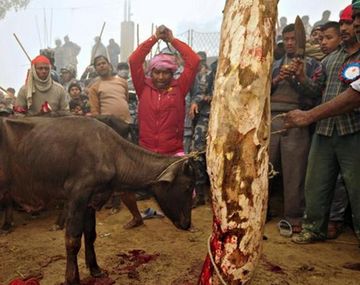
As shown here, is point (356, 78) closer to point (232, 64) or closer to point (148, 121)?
point (232, 64)

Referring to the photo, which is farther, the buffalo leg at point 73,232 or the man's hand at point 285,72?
the man's hand at point 285,72

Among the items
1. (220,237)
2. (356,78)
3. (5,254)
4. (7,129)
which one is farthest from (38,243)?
(356,78)

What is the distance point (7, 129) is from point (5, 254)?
5.66 ft

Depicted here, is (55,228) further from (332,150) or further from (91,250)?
(332,150)

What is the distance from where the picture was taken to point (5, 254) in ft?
15.5

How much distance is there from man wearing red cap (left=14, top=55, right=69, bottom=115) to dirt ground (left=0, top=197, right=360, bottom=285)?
2.12 m

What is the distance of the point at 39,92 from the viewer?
676 centimetres

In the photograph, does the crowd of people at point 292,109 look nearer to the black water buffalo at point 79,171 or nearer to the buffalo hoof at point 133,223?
the buffalo hoof at point 133,223

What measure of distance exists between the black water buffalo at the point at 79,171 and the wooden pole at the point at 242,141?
1554 mm

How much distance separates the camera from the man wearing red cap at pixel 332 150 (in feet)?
14.3

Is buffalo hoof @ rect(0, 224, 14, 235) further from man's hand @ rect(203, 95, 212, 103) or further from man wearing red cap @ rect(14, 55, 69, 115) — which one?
man's hand @ rect(203, 95, 212, 103)

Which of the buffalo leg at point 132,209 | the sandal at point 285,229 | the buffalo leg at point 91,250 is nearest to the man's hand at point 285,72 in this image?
the sandal at point 285,229

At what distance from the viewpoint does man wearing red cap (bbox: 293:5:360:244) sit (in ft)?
14.3

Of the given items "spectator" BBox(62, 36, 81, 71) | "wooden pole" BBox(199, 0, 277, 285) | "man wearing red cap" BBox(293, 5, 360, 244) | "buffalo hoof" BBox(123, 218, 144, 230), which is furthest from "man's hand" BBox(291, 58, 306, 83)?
"spectator" BBox(62, 36, 81, 71)
